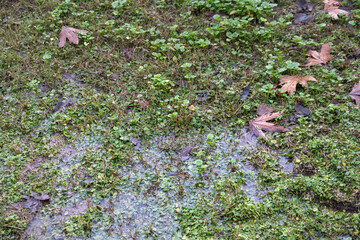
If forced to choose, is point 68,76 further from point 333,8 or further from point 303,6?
point 333,8

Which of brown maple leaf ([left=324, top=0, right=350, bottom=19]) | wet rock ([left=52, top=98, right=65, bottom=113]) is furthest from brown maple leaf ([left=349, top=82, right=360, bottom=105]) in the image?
wet rock ([left=52, top=98, right=65, bottom=113])

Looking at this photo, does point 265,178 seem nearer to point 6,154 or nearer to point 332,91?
point 332,91

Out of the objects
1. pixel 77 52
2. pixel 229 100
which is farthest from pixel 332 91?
pixel 77 52

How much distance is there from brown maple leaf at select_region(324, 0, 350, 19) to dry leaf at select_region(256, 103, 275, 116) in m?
1.99

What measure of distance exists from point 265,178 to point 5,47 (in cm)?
388

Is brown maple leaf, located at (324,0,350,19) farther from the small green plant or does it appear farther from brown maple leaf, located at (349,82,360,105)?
→ the small green plant

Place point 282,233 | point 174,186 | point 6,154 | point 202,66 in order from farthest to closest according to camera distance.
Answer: point 202,66 < point 6,154 < point 174,186 < point 282,233

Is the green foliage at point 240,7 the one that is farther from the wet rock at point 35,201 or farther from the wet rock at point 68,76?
the wet rock at point 35,201

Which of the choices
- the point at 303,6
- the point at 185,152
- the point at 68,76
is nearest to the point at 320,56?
the point at 303,6

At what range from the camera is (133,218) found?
2.75 meters

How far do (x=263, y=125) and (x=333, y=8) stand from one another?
8.10 ft

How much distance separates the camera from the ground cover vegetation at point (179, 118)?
2.73 m

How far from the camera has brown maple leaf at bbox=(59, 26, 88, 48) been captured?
4.38m

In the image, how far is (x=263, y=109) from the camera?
3.56 m
